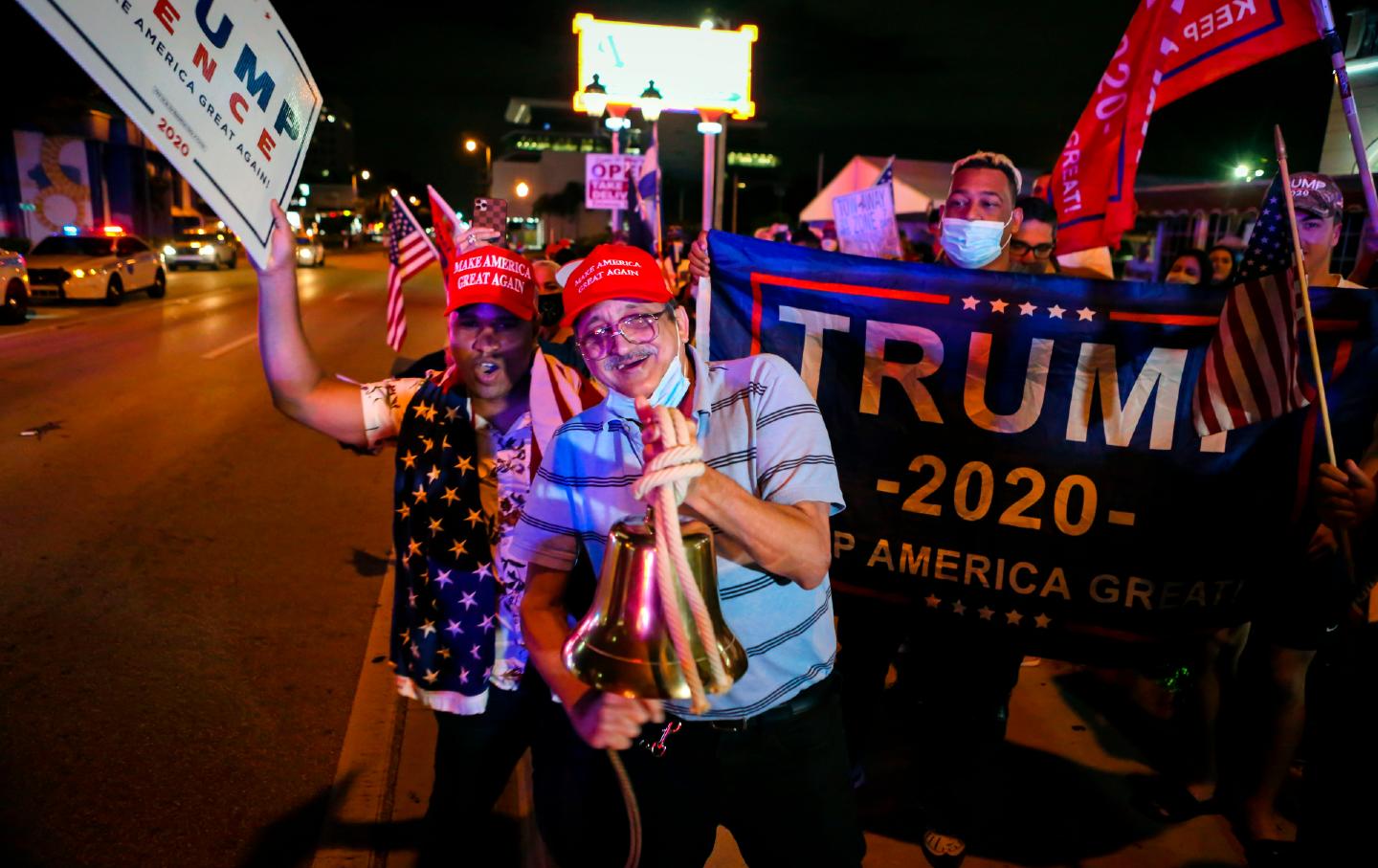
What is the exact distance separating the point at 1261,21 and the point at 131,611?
226 inches

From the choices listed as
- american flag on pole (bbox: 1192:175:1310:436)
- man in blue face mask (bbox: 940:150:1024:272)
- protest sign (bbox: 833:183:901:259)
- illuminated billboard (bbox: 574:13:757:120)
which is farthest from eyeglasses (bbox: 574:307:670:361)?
illuminated billboard (bbox: 574:13:757:120)

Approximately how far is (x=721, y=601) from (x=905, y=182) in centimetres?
1924

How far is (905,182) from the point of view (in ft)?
64.3

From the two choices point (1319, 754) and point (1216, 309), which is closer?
point (1319, 754)

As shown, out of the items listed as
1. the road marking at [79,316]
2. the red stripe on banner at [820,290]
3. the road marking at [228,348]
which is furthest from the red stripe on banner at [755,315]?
the road marking at [79,316]

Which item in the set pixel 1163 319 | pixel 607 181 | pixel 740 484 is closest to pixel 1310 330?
pixel 1163 319

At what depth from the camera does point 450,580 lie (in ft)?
7.98

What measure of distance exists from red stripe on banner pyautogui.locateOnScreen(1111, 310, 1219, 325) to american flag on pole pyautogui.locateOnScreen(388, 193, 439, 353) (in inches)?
→ 143

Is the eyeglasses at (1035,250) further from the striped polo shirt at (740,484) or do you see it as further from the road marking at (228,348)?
the road marking at (228,348)

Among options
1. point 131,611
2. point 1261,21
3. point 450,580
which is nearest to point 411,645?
point 450,580

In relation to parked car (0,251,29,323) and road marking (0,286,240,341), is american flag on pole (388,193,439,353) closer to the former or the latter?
road marking (0,286,240,341)

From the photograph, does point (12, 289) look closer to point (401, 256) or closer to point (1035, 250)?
point (401, 256)

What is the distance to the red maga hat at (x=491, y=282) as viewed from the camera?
2.49 metres

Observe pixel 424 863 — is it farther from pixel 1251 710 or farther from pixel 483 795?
pixel 1251 710
